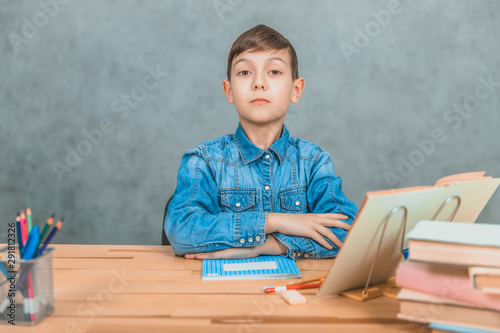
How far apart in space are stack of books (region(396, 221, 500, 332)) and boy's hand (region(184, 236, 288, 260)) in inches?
21.0

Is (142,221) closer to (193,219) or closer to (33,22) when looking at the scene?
(33,22)

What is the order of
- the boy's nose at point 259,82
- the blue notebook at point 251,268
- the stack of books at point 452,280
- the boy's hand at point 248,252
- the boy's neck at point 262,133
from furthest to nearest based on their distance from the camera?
the boy's neck at point 262,133, the boy's nose at point 259,82, the boy's hand at point 248,252, the blue notebook at point 251,268, the stack of books at point 452,280

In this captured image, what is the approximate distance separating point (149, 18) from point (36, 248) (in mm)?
2225

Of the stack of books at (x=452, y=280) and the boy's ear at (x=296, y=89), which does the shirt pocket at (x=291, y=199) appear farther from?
the stack of books at (x=452, y=280)

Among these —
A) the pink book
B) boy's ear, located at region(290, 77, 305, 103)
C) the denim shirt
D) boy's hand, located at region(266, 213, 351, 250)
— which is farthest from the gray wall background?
the pink book

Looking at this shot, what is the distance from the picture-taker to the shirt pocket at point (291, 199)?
1515mm

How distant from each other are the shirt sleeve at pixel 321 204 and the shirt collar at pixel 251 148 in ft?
0.37

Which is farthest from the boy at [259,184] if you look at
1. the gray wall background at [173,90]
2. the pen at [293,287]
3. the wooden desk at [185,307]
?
the gray wall background at [173,90]

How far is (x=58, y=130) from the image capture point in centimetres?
283

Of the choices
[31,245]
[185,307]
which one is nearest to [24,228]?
[31,245]

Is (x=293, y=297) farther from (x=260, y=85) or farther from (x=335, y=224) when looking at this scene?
(x=260, y=85)

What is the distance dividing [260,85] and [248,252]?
1.55ft

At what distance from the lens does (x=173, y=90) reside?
281 centimetres

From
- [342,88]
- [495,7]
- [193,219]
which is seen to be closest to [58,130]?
[342,88]
